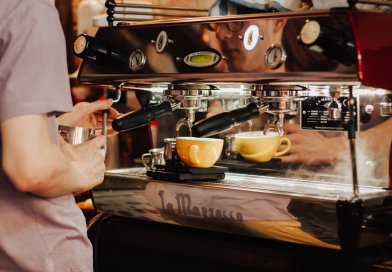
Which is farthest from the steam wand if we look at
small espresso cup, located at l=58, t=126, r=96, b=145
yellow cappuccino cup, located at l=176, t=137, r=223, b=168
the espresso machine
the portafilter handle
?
small espresso cup, located at l=58, t=126, r=96, b=145

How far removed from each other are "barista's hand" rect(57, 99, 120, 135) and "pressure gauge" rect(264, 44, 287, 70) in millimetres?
499

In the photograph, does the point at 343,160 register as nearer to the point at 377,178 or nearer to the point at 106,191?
the point at 377,178

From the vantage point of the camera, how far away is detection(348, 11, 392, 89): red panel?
3.24 feet

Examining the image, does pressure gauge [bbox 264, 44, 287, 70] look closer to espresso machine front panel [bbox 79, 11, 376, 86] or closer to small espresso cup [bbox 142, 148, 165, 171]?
espresso machine front panel [bbox 79, 11, 376, 86]

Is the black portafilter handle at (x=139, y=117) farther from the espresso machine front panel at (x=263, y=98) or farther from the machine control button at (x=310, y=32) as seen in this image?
the machine control button at (x=310, y=32)

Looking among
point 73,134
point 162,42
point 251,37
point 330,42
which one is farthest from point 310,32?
point 73,134

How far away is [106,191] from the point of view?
1440 mm

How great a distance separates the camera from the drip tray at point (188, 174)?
1.29m

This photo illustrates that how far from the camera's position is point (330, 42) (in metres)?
0.98

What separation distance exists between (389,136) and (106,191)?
26.0 inches

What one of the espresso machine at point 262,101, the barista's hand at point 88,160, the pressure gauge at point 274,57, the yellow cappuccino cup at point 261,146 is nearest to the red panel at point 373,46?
the espresso machine at point 262,101

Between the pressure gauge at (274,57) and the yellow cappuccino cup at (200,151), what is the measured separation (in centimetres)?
30

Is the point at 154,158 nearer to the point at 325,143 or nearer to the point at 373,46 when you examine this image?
the point at 325,143

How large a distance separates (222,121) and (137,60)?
0.24 meters
